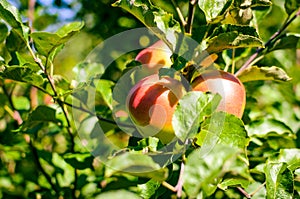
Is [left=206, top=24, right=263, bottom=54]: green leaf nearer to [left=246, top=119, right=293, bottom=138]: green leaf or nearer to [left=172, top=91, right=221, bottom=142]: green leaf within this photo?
[left=172, top=91, right=221, bottom=142]: green leaf

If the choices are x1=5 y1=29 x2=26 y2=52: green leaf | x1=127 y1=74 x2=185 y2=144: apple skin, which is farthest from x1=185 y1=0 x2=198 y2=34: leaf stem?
x1=5 y1=29 x2=26 y2=52: green leaf

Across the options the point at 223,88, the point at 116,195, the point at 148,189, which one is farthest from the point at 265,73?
the point at 116,195

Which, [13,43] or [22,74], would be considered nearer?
[22,74]

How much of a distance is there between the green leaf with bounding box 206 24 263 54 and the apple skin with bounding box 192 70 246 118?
0.07 metres

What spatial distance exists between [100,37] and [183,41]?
3.61 feet

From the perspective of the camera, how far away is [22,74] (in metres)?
0.94

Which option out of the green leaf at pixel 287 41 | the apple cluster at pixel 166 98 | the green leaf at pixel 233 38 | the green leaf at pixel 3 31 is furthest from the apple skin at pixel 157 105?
the green leaf at pixel 3 31

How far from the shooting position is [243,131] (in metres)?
0.81

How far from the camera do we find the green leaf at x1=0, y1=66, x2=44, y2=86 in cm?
91

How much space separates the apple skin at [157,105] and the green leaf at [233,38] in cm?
11

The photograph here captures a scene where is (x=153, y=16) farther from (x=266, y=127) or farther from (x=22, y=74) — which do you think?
(x=266, y=127)

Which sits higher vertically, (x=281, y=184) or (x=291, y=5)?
(x=291, y=5)

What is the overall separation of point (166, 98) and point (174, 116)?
107mm

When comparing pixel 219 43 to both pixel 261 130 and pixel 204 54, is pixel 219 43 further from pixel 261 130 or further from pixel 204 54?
pixel 261 130
